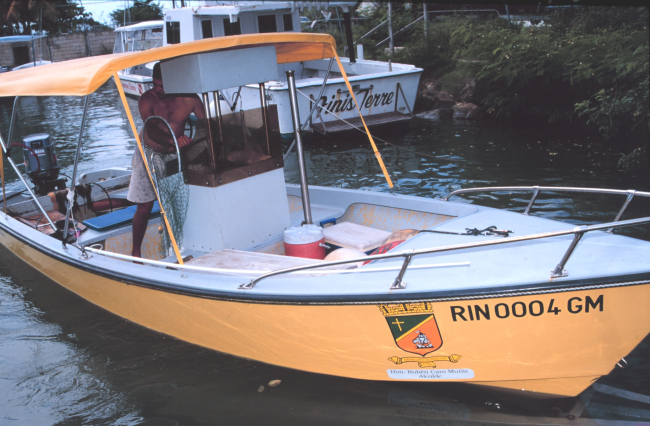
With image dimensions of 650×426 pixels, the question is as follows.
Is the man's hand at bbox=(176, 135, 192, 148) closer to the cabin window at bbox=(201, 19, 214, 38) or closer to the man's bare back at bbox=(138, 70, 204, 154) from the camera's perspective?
the man's bare back at bbox=(138, 70, 204, 154)

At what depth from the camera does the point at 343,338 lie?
11.6ft

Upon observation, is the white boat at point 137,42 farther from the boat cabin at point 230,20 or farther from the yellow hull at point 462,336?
the yellow hull at point 462,336

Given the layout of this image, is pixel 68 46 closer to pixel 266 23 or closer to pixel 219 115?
pixel 266 23

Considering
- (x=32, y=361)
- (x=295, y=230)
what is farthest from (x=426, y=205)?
(x=32, y=361)

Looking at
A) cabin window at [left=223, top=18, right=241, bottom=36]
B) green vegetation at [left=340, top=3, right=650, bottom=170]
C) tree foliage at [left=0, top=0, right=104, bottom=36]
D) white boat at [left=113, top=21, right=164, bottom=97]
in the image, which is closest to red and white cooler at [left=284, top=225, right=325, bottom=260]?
green vegetation at [left=340, top=3, right=650, bottom=170]

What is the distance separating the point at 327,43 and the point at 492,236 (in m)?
2.39

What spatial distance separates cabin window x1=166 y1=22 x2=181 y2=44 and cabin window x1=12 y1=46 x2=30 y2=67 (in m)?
26.3

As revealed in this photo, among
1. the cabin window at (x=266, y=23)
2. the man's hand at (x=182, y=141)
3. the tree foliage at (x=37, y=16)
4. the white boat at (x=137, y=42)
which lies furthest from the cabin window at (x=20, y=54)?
the man's hand at (x=182, y=141)

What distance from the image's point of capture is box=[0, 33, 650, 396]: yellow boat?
309 centimetres

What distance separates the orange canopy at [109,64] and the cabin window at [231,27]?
8.90 m

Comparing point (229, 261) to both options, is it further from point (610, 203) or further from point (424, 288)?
point (610, 203)

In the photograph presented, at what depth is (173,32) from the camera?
14.3 metres

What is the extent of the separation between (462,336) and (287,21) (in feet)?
40.3

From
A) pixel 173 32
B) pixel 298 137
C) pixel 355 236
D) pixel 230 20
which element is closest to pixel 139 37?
pixel 173 32
